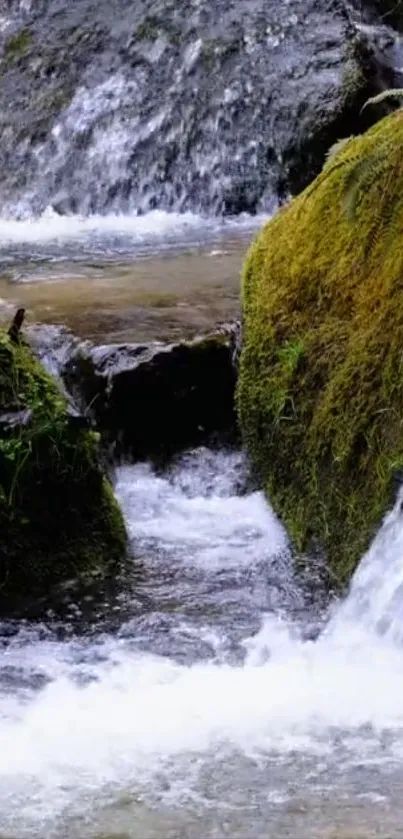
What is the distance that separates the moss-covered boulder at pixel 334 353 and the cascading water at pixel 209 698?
21 cm

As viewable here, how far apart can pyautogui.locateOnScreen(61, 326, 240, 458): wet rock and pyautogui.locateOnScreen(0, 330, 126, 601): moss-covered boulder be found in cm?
85

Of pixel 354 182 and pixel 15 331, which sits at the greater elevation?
pixel 354 182

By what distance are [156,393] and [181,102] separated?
6.29 m

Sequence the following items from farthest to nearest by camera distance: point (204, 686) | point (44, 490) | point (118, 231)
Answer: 1. point (118, 231)
2. point (44, 490)
3. point (204, 686)

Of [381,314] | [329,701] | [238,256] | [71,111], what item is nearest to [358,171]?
[381,314]

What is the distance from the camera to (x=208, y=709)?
4219mm

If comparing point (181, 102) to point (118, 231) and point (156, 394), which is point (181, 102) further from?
point (156, 394)

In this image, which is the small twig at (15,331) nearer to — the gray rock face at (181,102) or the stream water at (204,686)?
the stream water at (204,686)

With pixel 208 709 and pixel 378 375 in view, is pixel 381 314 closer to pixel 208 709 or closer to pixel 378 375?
pixel 378 375

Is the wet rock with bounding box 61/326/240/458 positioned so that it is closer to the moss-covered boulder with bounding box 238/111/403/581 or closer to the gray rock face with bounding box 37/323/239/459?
the gray rock face with bounding box 37/323/239/459

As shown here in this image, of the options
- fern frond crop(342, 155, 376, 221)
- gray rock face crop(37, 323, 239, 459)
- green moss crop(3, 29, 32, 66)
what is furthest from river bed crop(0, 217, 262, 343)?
green moss crop(3, 29, 32, 66)

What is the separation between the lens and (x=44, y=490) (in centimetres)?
538

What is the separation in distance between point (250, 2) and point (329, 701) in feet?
32.4

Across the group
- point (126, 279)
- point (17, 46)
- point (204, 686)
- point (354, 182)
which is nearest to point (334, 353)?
point (354, 182)
